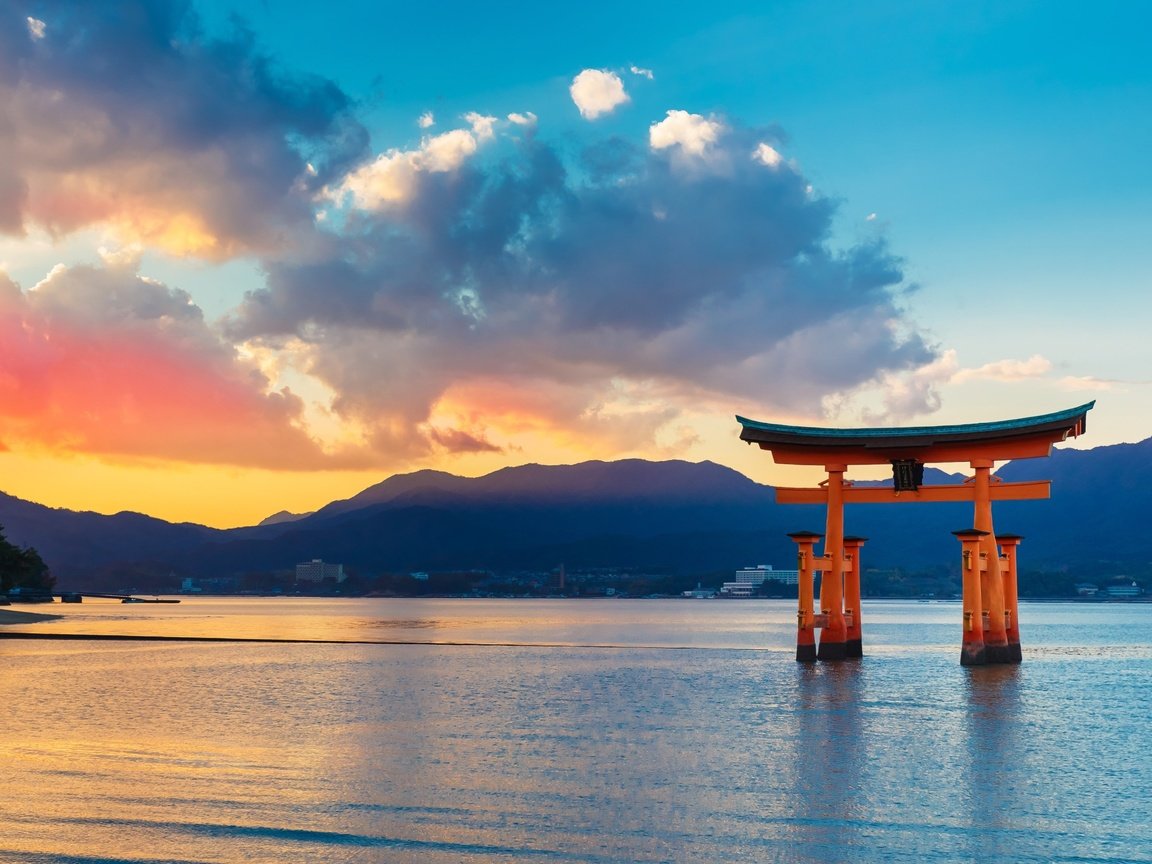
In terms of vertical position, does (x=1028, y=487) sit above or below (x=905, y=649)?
above

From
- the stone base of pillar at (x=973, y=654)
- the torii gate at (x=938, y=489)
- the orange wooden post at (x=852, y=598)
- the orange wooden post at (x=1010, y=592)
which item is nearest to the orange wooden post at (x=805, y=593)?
the torii gate at (x=938, y=489)

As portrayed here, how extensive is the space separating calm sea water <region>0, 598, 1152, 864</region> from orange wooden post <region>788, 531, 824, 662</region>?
98 cm

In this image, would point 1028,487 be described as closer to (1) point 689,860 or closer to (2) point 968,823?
(2) point 968,823

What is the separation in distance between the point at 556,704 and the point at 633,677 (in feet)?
39.2

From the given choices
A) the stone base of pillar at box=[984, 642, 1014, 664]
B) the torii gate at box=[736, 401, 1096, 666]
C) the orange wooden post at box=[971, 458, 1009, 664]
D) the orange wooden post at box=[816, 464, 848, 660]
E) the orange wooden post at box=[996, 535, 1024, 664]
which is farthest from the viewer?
the orange wooden post at box=[996, 535, 1024, 664]

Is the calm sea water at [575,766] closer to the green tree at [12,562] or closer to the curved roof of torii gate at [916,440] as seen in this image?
the curved roof of torii gate at [916,440]

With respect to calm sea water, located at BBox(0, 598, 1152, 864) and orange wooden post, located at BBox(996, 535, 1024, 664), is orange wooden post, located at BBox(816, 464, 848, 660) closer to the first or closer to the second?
calm sea water, located at BBox(0, 598, 1152, 864)

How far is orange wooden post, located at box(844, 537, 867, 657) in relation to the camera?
4666 centimetres

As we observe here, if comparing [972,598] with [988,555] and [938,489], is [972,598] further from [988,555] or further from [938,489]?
[938,489]

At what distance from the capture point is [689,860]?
14.2 m

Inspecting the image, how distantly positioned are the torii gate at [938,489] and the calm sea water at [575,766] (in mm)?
2349

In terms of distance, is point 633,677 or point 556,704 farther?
point 633,677

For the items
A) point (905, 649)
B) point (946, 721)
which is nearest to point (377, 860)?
point (946, 721)

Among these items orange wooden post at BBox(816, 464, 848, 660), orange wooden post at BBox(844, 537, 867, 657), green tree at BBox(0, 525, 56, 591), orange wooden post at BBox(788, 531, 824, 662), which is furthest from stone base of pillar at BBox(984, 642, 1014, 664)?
green tree at BBox(0, 525, 56, 591)
